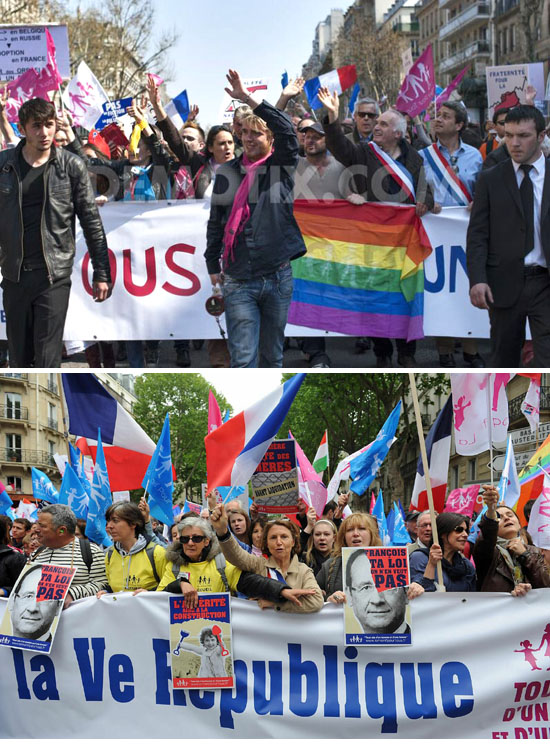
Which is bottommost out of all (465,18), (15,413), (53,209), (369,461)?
(15,413)

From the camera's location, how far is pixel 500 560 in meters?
5.66

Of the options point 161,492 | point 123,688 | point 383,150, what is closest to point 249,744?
point 123,688

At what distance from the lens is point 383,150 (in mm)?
9164

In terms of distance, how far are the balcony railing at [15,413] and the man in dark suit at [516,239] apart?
48013 millimetres

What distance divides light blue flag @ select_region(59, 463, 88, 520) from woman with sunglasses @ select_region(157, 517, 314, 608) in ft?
8.83

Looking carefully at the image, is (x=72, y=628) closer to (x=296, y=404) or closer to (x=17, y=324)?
(x=17, y=324)

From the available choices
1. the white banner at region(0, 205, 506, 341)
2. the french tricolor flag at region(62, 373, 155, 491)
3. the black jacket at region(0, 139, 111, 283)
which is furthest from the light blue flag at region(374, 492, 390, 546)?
the black jacket at region(0, 139, 111, 283)

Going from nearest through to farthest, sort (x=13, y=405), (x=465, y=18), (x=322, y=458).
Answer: (x=322, y=458) → (x=13, y=405) → (x=465, y=18)

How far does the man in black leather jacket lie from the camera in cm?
683

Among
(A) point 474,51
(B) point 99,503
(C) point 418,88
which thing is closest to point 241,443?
(B) point 99,503

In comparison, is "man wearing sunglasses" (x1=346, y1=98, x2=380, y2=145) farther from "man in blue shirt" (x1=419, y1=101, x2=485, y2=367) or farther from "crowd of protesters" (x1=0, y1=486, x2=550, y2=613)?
"crowd of protesters" (x1=0, y1=486, x2=550, y2=613)

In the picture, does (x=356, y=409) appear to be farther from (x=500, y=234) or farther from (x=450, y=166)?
(x=500, y=234)

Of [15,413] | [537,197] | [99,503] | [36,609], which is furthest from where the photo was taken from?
[15,413]

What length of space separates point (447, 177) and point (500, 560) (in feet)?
14.9
